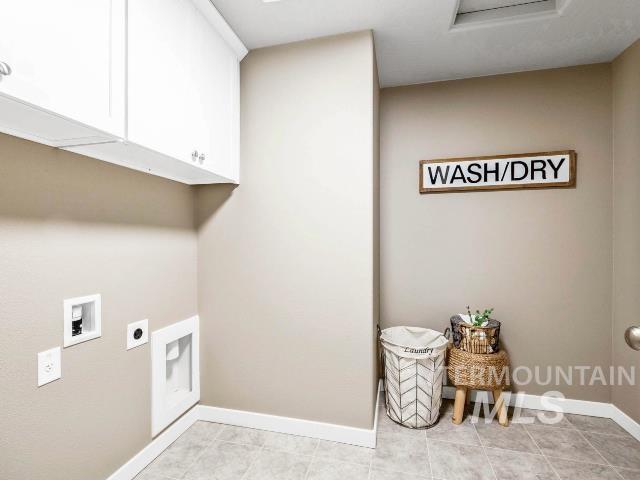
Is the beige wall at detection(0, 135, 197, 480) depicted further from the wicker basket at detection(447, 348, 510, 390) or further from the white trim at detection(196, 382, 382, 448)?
the wicker basket at detection(447, 348, 510, 390)

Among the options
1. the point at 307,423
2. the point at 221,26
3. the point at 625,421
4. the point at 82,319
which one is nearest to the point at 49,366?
the point at 82,319

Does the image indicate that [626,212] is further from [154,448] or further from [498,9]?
[154,448]

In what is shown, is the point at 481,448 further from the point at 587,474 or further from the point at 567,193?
the point at 567,193

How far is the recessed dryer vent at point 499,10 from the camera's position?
5.68 feet

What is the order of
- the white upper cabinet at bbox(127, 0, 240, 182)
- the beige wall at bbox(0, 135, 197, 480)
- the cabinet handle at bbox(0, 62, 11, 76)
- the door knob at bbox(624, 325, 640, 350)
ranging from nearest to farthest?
1. the cabinet handle at bbox(0, 62, 11, 76)
2. the door knob at bbox(624, 325, 640, 350)
3. the beige wall at bbox(0, 135, 197, 480)
4. the white upper cabinet at bbox(127, 0, 240, 182)

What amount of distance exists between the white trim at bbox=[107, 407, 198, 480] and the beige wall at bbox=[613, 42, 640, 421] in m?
2.77

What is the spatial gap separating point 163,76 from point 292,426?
2.00 meters

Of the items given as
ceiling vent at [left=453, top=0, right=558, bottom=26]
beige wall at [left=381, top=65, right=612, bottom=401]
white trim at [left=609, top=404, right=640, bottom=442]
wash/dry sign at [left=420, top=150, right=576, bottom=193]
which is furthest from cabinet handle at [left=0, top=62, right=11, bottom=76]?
white trim at [left=609, top=404, right=640, bottom=442]

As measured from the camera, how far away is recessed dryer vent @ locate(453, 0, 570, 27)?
1.73m

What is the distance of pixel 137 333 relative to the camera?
5.38 ft

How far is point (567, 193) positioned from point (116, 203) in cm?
277

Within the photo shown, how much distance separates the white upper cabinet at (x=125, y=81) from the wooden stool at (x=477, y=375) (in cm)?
186

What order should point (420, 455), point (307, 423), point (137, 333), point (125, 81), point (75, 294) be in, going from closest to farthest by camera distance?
point (125, 81) < point (75, 294) < point (137, 333) < point (420, 455) < point (307, 423)

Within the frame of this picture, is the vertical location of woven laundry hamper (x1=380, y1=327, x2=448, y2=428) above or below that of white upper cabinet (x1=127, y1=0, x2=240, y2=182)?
below
